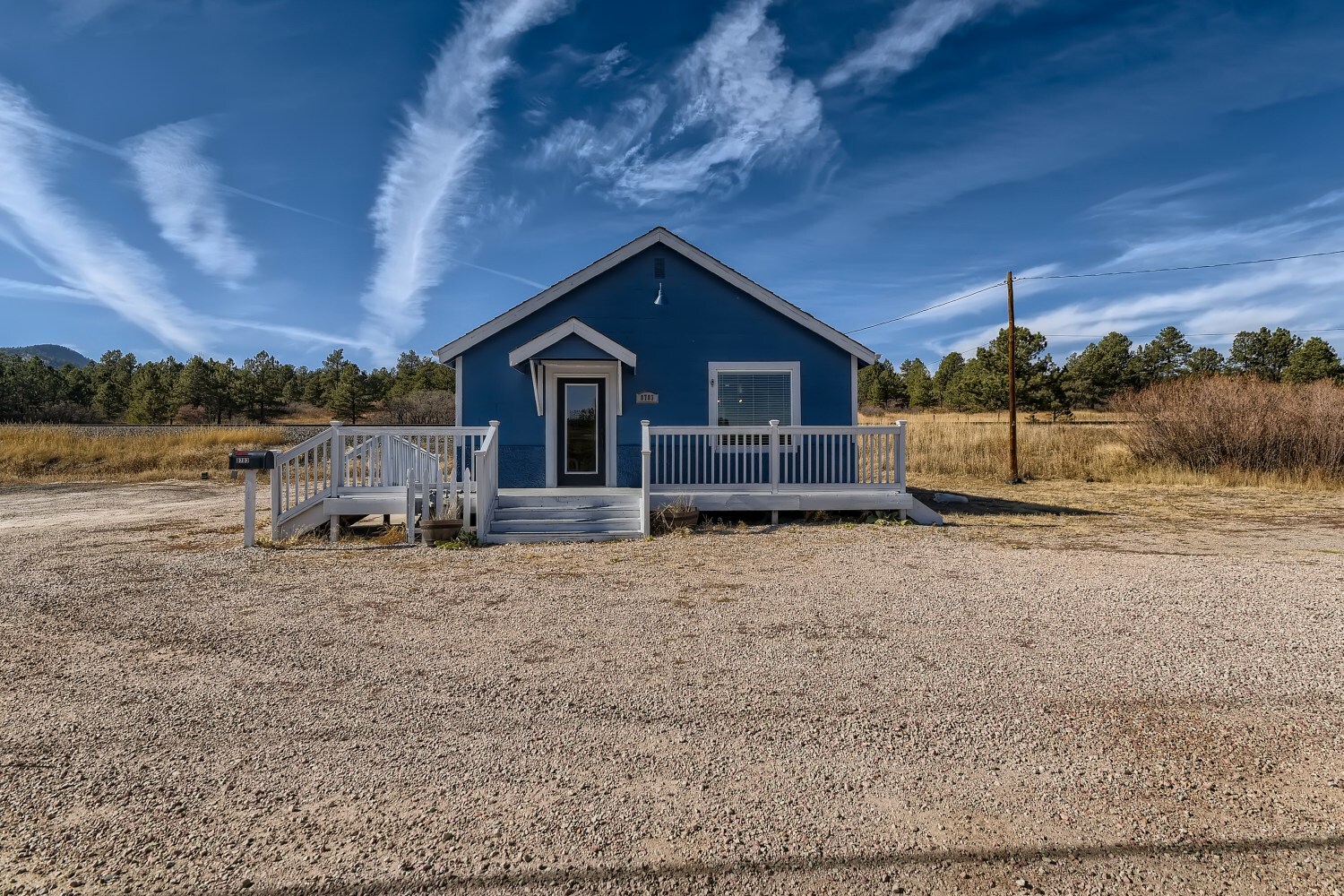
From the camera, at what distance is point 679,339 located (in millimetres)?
10969

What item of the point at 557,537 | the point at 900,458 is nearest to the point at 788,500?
the point at 900,458

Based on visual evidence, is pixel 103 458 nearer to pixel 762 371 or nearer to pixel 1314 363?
pixel 762 371

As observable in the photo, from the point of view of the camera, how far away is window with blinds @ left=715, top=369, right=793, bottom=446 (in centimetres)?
1094

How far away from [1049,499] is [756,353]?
23.7ft

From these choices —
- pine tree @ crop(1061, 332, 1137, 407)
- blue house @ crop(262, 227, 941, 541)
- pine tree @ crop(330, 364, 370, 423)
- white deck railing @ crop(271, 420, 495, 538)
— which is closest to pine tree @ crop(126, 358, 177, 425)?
pine tree @ crop(330, 364, 370, 423)

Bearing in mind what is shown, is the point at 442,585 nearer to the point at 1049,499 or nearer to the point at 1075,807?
the point at 1075,807

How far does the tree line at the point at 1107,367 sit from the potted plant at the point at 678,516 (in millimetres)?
38615

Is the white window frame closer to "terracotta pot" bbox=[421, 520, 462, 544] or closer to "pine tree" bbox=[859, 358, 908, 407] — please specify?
"terracotta pot" bbox=[421, 520, 462, 544]

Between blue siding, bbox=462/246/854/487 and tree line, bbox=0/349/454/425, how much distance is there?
111 ft

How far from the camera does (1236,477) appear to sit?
617 inches

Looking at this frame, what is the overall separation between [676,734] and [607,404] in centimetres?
814

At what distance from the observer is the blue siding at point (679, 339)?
1086 cm

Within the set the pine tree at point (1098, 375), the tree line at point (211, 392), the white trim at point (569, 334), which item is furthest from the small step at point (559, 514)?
the pine tree at point (1098, 375)

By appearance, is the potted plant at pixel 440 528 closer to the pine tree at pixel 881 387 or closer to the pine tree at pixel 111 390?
the pine tree at pixel 111 390
